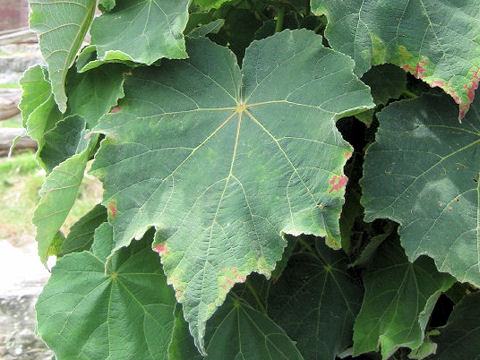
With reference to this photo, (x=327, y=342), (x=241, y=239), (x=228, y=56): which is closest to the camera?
(x=241, y=239)

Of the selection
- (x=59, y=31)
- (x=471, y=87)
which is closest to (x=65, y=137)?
(x=59, y=31)

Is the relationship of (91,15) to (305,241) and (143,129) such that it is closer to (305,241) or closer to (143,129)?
(143,129)

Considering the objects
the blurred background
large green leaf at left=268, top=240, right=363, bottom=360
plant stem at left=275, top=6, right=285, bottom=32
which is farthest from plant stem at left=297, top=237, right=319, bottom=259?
the blurred background

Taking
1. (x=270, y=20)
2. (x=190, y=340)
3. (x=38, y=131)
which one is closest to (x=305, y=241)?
(x=190, y=340)

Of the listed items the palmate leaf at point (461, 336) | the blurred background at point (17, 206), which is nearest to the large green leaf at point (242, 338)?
the palmate leaf at point (461, 336)

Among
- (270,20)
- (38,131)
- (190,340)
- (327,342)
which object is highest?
(270,20)

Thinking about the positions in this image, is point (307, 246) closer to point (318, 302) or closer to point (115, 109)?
point (318, 302)
